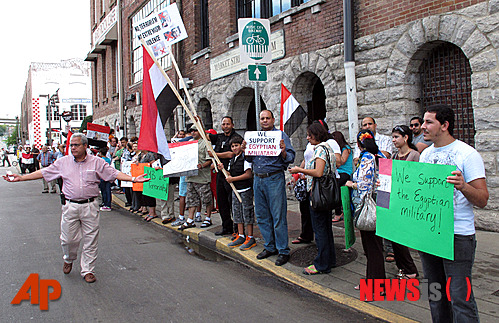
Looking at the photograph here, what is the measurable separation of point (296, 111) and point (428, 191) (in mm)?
3990

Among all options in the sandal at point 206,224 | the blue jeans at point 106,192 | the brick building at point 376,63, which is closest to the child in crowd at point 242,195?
the sandal at point 206,224

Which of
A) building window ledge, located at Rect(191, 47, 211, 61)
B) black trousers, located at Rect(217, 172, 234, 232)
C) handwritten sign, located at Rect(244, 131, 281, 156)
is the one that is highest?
building window ledge, located at Rect(191, 47, 211, 61)

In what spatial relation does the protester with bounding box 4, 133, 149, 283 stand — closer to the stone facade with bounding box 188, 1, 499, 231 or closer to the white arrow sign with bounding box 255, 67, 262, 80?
the white arrow sign with bounding box 255, 67, 262, 80

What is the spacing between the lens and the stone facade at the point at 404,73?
6.38 meters

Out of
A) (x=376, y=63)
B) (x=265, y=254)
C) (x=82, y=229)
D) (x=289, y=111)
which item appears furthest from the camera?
(x=376, y=63)

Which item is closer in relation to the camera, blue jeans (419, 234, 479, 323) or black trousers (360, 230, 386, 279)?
blue jeans (419, 234, 479, 323)

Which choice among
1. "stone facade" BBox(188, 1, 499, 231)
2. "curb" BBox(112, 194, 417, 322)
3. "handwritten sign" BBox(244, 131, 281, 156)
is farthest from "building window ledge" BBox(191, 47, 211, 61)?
"handwritten sign" BBox(244, 131, 281, 156)

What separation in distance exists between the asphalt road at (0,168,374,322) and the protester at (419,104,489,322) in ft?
3.85

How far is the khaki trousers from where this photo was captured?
207 inches

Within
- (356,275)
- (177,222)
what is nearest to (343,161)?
(356,275)

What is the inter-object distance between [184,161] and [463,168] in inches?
222

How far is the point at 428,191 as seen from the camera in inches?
122

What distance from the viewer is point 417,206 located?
10.7 feet

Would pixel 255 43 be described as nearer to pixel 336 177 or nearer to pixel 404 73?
pixel 336 177
